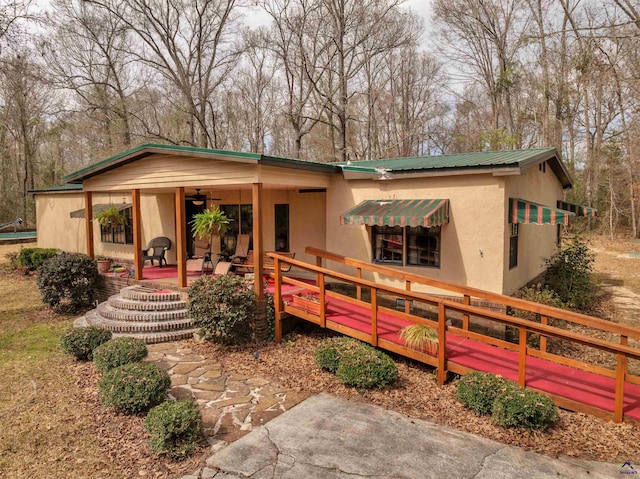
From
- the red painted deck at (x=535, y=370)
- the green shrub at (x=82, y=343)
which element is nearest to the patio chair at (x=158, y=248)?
the green shrub at (x=82, y=343)

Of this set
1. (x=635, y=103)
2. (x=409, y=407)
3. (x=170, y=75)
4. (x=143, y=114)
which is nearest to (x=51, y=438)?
(x=409, y=407)

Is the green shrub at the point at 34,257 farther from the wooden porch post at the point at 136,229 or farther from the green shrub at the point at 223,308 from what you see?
the green shrub at the point at 223,308

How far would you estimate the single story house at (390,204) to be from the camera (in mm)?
8359

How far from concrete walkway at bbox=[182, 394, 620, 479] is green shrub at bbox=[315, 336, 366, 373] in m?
1.26

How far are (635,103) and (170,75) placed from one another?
2390 centimetres

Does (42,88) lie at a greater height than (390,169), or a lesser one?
greater

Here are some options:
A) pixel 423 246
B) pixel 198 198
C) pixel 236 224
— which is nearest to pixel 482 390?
pixel 423 246

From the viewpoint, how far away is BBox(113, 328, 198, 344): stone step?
859cm

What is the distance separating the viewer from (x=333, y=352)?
22.2 ft

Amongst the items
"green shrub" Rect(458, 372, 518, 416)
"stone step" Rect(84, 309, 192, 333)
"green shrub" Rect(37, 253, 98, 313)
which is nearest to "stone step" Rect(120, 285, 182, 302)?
"stone step" Rect(84, 309, 192, 333)

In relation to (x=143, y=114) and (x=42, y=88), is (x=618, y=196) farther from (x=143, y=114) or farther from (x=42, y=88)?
(x=42, y=88)

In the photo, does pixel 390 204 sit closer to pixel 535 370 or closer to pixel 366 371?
pixel 366 371

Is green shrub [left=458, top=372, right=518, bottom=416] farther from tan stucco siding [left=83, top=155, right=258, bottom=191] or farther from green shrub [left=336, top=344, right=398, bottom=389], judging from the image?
tan stucco siding [left=83, top=155, right=258, bottom=191]

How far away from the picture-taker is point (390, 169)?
941 centimetres
